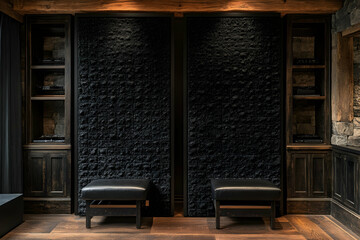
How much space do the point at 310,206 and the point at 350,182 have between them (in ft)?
2.07

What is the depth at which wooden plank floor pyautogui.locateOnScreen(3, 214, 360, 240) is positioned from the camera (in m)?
3.25

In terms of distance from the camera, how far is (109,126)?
152 inches

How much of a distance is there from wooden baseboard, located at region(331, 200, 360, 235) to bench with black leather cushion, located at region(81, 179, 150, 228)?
2117 millimetres

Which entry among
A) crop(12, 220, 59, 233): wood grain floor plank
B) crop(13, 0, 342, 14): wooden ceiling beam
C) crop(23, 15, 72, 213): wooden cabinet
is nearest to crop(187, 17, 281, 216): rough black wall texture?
crop(13, 0, 342, 14): wooden ceiling beam

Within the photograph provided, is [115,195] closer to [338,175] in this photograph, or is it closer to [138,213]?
[138,213]

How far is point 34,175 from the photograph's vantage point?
3.95 m

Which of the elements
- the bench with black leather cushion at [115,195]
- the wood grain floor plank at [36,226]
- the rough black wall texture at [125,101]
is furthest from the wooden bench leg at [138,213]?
the wood grain floor plank at [36,226]

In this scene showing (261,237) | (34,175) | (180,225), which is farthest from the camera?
(34,175)

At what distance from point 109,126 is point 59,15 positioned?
4.70 ft

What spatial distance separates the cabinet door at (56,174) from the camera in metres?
3.92

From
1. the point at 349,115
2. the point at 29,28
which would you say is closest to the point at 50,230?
the point at 29,28

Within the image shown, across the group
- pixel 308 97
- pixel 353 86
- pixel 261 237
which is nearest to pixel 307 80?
pixel 308 97

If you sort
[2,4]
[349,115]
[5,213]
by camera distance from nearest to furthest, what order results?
[5,213] < [2,4] < [349,115]

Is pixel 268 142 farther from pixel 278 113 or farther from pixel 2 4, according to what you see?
pixel 2 4
